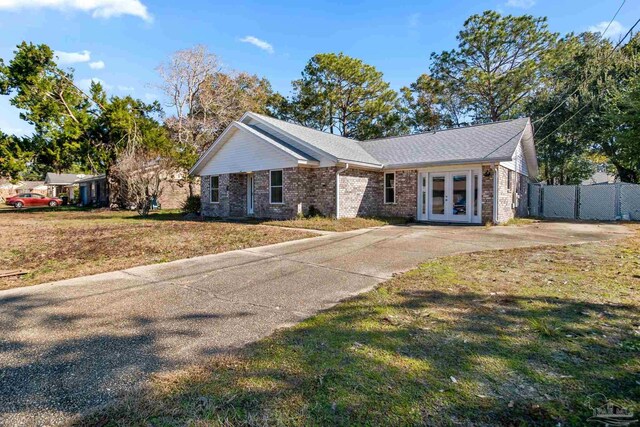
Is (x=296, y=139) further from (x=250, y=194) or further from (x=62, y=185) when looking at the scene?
(x=62, y=185)

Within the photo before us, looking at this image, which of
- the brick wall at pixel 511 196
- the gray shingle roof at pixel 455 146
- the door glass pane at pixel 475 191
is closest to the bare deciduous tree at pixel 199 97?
the gray shingle roof at pixel 455 146

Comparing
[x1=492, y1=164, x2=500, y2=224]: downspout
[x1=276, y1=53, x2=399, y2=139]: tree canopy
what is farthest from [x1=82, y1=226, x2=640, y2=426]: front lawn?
[x1=276, y1=53, x2=399, y2=139]: tree canopy

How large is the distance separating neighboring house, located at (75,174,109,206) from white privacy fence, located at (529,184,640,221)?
3424cm

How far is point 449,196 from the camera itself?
1435cm

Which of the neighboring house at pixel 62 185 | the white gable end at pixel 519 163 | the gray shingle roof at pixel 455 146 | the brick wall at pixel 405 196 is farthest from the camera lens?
the neighboring house at pixel 62 185

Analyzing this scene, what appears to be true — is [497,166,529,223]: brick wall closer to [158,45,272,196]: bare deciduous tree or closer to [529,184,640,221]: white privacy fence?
[529,184,640,221]: white privacy fence

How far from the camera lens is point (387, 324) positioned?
3.44m

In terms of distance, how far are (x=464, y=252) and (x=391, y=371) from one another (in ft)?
18.8

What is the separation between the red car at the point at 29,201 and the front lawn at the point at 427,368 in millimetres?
41231

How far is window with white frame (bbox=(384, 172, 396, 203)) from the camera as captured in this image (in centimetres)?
1585

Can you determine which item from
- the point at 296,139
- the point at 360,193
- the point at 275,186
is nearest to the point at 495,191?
the point at 360,193

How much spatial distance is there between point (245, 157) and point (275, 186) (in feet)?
8.37

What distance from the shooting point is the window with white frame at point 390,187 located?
15852 mm

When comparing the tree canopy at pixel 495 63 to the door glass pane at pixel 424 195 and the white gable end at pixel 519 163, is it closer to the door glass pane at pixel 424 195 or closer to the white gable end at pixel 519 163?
the white gable end at pixel 519 163
